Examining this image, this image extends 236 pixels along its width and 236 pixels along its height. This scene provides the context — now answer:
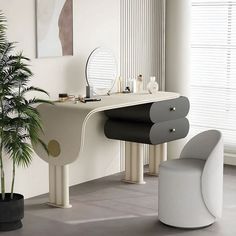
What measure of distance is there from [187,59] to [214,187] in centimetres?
228

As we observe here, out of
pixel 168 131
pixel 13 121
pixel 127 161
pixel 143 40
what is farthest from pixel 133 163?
pixel 13 121

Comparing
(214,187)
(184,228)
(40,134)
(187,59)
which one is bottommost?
(184,228)

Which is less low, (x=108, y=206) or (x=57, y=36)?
(x=57, y=36)

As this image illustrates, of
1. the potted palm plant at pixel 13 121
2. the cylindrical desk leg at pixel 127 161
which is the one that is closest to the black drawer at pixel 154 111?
the cylindrical desk leg at pixel 127 161

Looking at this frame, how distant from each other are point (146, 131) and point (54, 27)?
1134mm

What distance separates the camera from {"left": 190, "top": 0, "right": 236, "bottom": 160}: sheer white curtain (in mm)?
6207

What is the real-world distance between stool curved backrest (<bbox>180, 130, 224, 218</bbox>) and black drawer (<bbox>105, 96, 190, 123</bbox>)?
0.75 meters

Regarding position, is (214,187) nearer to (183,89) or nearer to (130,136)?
(130,136)

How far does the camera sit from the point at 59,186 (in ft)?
15.8

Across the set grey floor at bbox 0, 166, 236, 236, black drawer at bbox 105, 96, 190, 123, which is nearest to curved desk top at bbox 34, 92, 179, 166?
black drawer at bbox 105, 96, 190, 123

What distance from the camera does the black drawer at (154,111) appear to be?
519 cm

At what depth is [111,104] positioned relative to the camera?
190 inches

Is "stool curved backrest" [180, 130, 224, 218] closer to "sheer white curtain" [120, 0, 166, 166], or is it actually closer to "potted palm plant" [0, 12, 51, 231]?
"potted palm plant" [0, 12, 51, 231]

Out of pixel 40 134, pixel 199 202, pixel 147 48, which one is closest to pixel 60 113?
pixel 40 134
